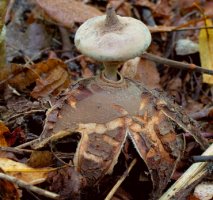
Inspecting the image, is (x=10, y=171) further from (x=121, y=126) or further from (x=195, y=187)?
(x=195, y=187)

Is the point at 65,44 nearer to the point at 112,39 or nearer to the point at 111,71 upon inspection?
the point at 111,71

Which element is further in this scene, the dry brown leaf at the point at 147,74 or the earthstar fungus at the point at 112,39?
the dry brown leaf at the point at 147,74

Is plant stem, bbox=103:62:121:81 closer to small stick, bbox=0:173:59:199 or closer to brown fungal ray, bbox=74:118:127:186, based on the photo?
brown fungal ray, bbox=74:118:127:186

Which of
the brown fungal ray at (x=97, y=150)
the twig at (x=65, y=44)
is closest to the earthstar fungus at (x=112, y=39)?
the brown fungal ray at (x=97, y=150)

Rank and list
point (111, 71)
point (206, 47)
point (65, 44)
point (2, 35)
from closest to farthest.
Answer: point (111, 71) → point (2, 35) → point (206, 47) → point (65, 44)

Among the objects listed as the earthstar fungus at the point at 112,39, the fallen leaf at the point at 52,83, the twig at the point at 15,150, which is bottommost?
the fallen leaf at the point at 52,83

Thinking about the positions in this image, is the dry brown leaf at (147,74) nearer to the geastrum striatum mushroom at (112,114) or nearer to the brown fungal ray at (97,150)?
the geastrum striatum mushroom at (112,114)


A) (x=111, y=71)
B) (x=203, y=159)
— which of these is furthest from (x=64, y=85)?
(x=203, y=159)
